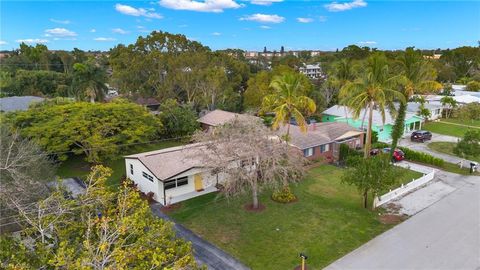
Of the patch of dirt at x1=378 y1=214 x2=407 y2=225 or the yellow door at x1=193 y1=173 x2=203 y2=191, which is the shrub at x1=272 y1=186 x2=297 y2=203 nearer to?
the yellow door at x1=193 y1=173 x2=203 y2=191

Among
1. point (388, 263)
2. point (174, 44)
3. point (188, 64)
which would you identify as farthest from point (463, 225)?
point (174, 44)

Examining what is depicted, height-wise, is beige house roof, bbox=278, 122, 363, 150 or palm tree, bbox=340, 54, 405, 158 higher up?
palm tree, bbox=340, 54, 405, 158

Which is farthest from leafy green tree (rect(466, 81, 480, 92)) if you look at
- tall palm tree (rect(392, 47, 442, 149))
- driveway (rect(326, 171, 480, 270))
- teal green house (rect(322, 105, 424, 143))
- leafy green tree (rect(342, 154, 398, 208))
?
leafy green tree (rect(342, 154, 398, 208))

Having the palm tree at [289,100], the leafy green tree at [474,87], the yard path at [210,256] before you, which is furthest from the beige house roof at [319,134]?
the leafy green tree at [474,87]

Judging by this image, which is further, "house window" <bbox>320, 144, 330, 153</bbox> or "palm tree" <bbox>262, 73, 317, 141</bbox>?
"house window" <bbox>320, 144, 330, 153</bbox>

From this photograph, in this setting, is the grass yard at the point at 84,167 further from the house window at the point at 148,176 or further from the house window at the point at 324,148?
the house window at the point at 324,148

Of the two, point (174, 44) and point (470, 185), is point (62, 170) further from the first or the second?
point (470, 185)
